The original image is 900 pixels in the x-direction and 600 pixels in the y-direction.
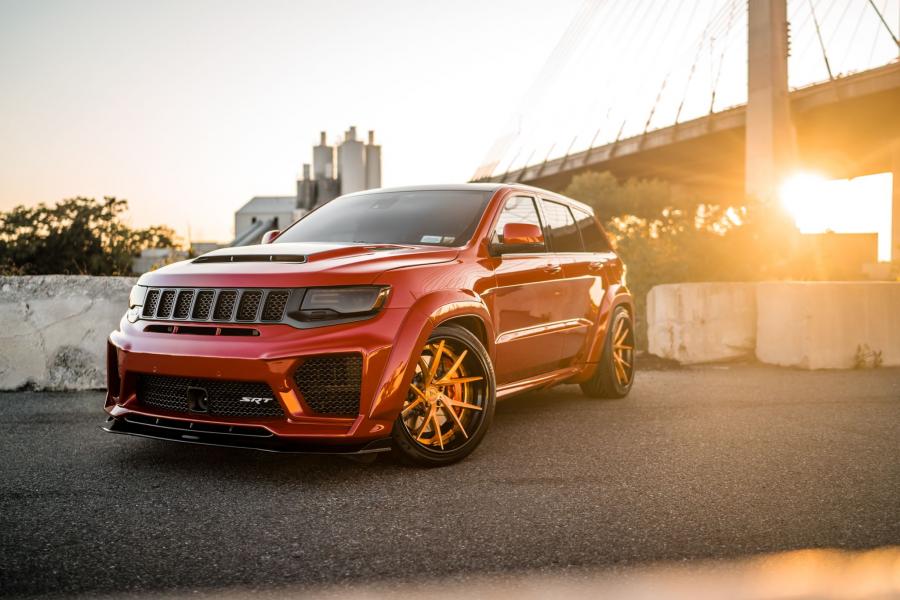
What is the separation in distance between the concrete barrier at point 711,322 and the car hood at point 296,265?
6.18m

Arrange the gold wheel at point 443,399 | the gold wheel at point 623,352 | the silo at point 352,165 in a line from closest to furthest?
1. the gold wheel at point 443,399
2. the gold wheel at point 623,352
3. the silo at point 352,165

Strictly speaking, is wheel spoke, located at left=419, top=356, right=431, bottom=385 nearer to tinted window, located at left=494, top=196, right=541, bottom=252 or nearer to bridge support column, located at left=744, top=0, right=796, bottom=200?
tinted window, located at left=494, top=196, right=541, bottom=252

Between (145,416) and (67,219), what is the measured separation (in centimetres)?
3106

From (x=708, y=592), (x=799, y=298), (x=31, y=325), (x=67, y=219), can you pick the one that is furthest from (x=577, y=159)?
(x=708, y=592)

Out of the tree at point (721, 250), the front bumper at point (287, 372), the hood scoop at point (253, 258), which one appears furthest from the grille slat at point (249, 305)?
the tree at point (721, 250)

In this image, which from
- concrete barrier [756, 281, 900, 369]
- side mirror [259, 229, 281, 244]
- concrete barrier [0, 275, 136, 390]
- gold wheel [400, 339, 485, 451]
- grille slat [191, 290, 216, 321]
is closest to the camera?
grille slat [191, 290, 216, 321]

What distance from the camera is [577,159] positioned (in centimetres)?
5841

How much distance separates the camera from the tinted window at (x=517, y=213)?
17.6ft

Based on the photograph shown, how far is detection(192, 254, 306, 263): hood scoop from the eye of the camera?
14.3 ft

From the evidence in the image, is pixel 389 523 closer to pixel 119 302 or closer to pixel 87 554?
pixel 87 554

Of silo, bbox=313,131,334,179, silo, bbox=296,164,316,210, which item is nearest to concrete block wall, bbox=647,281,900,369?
silo, bbox=313,131,334,179

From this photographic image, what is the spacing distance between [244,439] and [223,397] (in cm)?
24

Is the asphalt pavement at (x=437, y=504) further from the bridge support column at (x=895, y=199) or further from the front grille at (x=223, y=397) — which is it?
the bridge support column at (x=895, y=199)

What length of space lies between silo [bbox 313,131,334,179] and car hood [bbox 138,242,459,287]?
27.8 m
